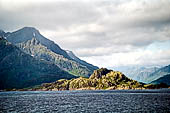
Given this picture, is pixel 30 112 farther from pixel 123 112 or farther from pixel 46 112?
pixel 123 112

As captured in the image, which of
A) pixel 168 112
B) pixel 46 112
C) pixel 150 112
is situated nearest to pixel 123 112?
pixel 150 112

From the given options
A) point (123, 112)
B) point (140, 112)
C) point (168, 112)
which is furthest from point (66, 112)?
point (168, 112)

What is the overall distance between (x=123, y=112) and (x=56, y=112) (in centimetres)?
3129

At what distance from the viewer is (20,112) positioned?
97062mm

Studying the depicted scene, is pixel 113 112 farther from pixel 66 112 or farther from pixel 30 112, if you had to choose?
pixel 30 112

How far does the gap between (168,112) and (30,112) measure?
→ 206 feet

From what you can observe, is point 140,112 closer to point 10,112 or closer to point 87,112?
point 87,112

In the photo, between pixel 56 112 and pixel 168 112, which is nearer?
pixel 168 112

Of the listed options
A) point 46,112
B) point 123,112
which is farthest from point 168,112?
point 46,112

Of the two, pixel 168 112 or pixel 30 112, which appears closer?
pixel 168 112

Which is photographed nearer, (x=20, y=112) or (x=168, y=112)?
(x=168, y=112)

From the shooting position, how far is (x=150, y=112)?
89.4 meters

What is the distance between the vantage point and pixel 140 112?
90500 millimetres

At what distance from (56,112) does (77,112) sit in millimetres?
10128
